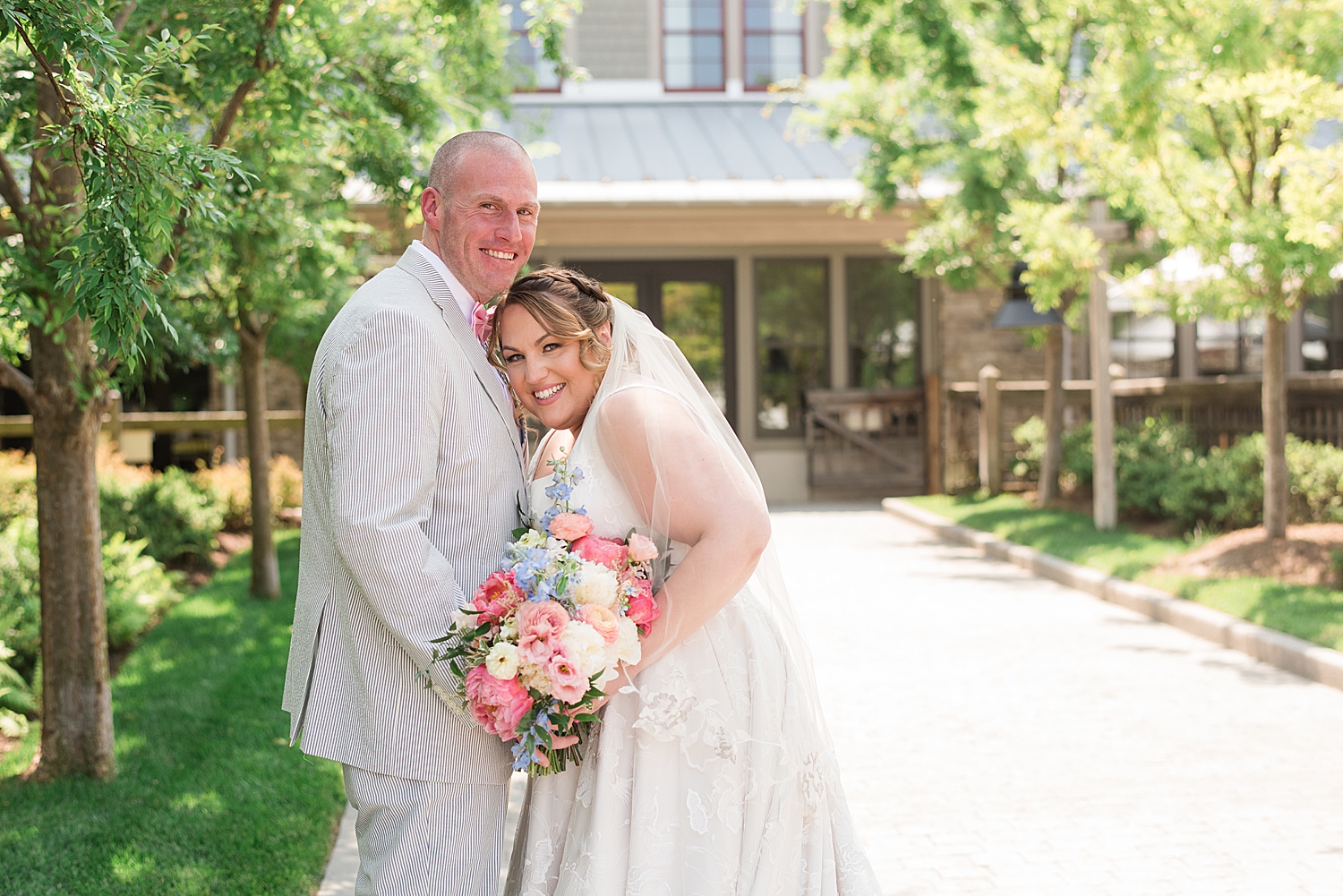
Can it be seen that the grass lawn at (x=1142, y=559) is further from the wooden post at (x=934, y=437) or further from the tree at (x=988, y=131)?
the wooden post at (x=934, y=437)

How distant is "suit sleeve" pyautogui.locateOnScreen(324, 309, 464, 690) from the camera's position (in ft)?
7.95

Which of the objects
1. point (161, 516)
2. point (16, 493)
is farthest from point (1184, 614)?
point (16, 493)

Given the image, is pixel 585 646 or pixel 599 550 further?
pixel 599 550

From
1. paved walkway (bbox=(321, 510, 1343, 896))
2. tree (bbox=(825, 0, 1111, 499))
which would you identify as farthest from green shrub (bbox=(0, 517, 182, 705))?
tree (bbox=(825, 0, 1111, 499))

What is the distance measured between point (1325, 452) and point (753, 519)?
9879mm

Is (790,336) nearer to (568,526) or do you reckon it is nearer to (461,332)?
(461,332)

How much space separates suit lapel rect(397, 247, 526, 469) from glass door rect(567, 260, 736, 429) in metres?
15.7

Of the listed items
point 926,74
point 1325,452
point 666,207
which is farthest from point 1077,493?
point 666,207

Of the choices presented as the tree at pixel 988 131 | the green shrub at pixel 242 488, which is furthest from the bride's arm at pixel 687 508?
the green shrub at pixel 242 488

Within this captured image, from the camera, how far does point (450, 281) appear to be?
2.81 metres

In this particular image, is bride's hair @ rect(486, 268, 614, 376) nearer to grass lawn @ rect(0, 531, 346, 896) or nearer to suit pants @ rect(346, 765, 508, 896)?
suit pants @ rect(346, 765, 508, 896)

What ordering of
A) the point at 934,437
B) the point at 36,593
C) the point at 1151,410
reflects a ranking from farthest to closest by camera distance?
the point at 934,437 < the point at 1151,410 < the point at 36,593

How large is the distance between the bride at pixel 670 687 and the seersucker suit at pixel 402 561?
143 millimetres

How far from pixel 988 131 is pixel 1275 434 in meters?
4.54
